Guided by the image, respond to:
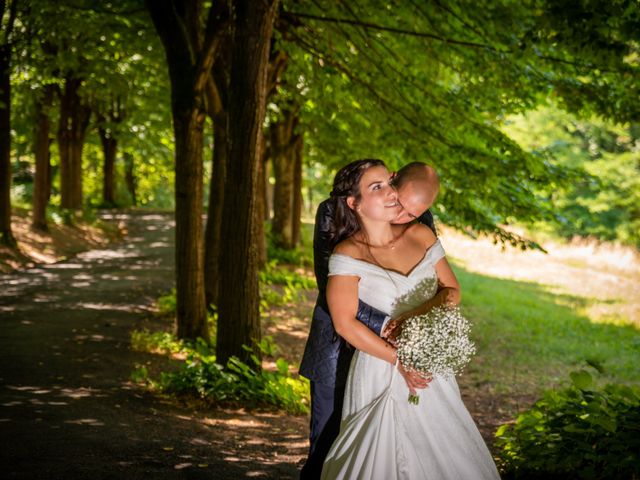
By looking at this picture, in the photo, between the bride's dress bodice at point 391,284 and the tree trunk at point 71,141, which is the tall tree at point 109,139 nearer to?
the tree trunk at point 71,141

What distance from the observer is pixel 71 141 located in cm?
2653

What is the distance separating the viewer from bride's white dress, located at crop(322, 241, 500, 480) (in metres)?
3.38

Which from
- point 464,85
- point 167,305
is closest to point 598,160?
point 464,85

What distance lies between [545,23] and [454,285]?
3271mm

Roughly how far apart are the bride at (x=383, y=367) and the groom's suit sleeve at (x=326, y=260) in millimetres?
55

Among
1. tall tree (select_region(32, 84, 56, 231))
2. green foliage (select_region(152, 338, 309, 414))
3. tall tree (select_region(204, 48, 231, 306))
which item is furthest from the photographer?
tall tree (select_region(32, 84, 56, 231))

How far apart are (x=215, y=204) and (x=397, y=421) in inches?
343

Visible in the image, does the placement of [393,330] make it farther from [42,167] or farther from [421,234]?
[42,167]

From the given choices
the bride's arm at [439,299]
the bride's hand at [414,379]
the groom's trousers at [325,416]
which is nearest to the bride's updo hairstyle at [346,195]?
the bride's arm at [439,299]

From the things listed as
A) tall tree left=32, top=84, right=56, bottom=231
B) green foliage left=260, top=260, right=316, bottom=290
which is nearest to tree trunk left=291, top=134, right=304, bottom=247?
green foliage left=260, top=260, right=316, bottom=290

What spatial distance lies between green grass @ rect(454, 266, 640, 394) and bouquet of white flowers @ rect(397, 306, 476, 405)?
602 centimetres

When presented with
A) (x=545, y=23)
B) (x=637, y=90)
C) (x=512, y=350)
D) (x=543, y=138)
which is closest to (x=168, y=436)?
(x=545, y=23)

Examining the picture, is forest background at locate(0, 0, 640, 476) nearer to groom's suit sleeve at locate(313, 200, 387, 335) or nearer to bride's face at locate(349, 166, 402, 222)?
bride's face at locate(349, 166, 402, 222)

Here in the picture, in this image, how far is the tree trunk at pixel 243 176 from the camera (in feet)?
23.0
